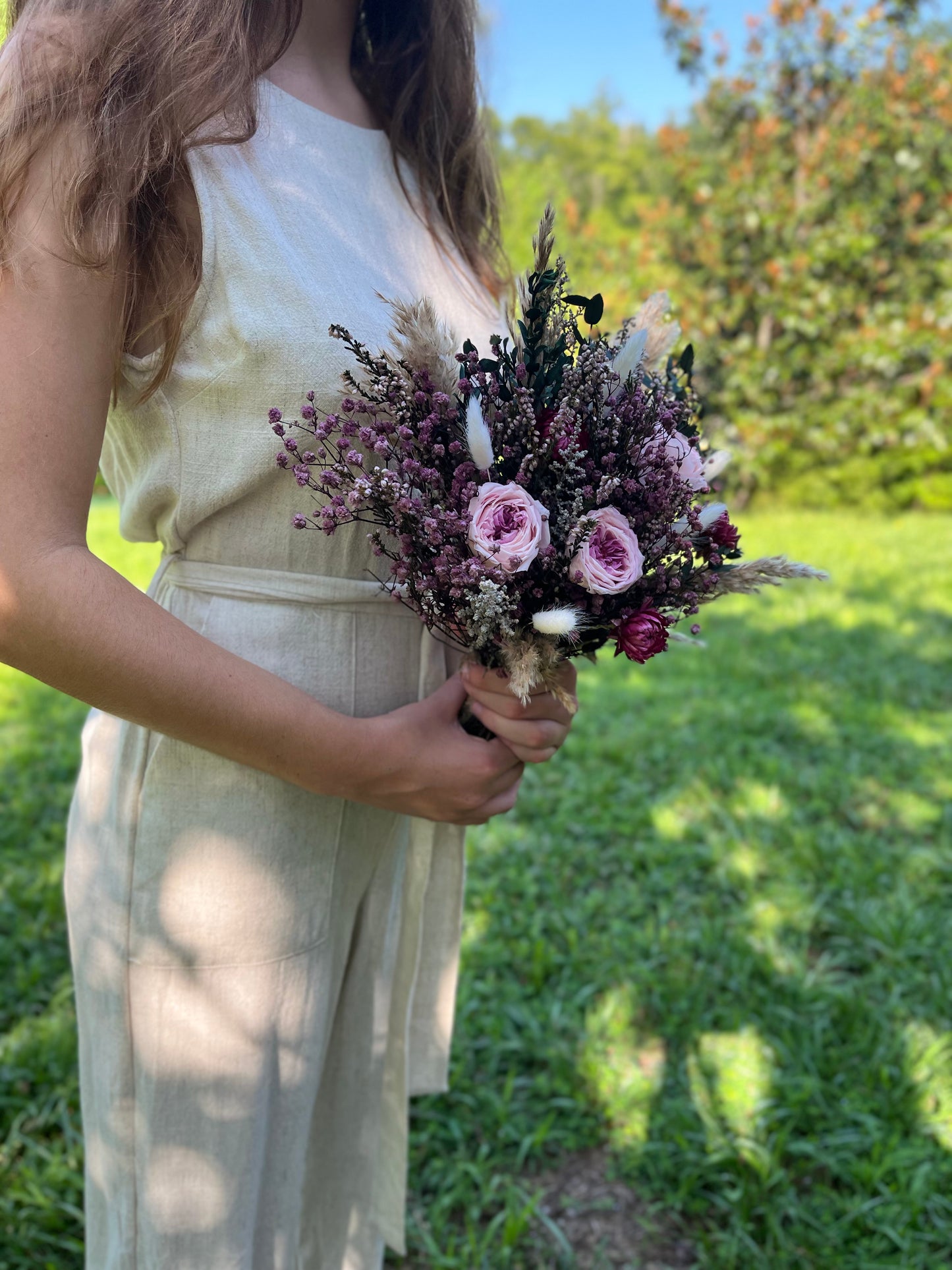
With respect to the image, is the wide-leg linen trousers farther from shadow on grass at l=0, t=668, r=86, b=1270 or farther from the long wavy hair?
shadow on grass at l=0, t=668, r=86, b=1270

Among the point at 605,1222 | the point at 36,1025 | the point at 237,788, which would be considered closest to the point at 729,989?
the point at 605,1222

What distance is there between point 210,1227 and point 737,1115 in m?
1.76

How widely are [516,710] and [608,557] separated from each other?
0.28m

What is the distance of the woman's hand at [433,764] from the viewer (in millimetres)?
1244

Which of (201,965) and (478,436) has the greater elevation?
(478,436)

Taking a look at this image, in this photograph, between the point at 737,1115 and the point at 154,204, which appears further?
the point at 737,1115

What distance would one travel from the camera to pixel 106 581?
105 centimetres

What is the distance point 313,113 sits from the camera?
135cm

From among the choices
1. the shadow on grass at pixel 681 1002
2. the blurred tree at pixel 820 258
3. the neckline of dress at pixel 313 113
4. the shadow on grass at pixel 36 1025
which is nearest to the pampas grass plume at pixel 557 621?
the neckline of dress at pixel 313 113

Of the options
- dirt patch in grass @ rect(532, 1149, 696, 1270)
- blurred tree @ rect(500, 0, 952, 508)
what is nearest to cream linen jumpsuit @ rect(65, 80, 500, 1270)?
dirt patch in grass @ rect(532, 1149, 696, 1270)

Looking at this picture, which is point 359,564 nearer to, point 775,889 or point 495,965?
point 495,965

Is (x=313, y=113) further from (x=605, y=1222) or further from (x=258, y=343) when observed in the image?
(x=605, y=1222)

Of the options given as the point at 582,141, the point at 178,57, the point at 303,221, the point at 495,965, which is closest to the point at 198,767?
the point at 303,221

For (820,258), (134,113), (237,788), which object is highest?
(820,258)
